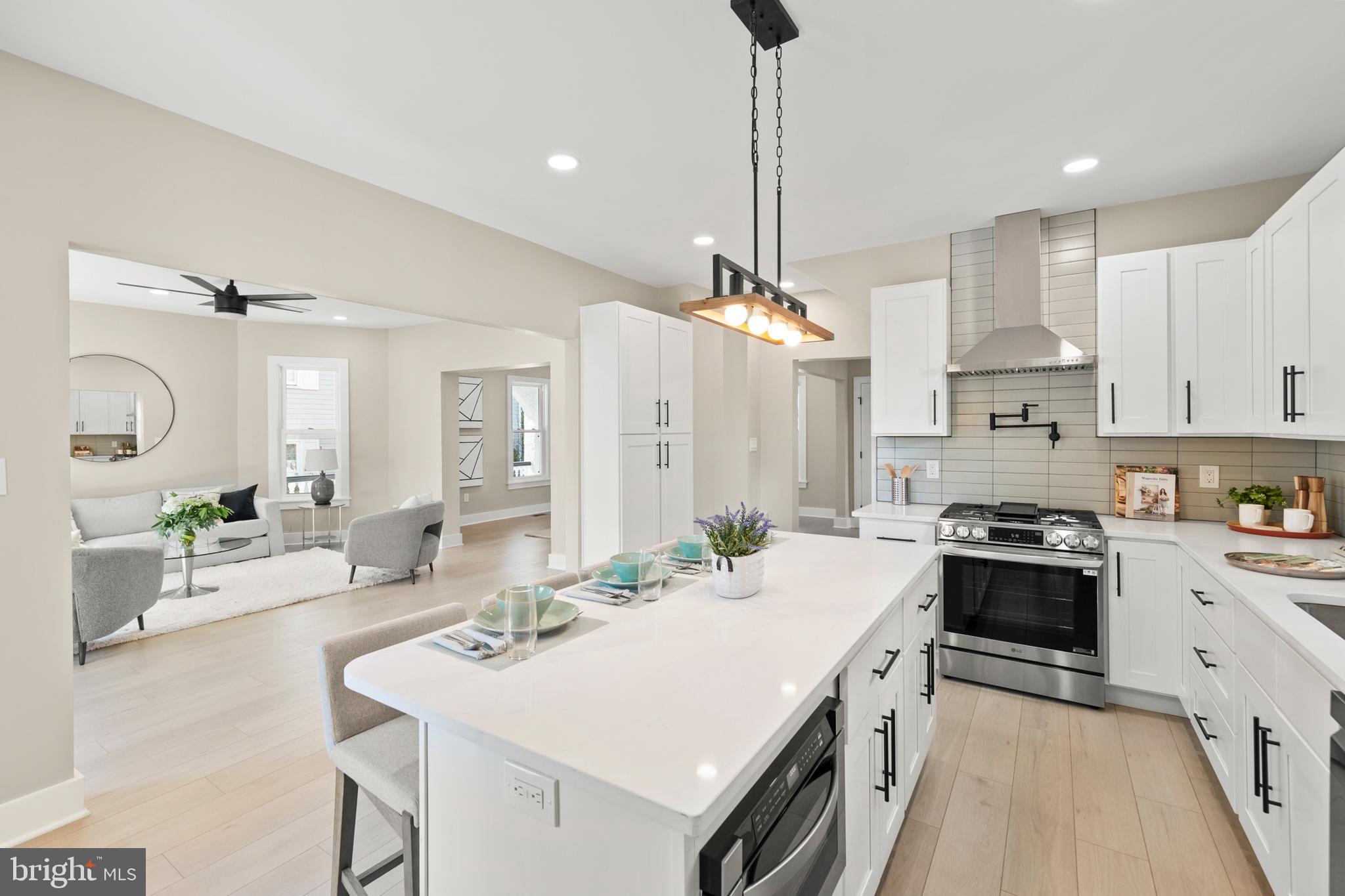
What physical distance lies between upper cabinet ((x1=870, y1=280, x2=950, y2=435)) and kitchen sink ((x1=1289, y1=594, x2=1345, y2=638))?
6.47 feet

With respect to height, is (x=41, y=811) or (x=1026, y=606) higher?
(x=1026, y=606)

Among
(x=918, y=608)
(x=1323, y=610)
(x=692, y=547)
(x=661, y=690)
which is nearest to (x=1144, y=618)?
(x=1323, y=610)

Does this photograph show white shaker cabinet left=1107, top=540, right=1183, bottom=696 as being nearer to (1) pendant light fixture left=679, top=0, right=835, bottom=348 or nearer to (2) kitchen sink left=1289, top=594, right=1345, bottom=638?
(2) kitchen sink left=1289, top=594, right=1345, bottom=638

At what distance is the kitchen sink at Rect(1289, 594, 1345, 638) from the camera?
5.70ft

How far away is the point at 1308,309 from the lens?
2.29m

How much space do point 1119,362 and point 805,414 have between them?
5.50 metres

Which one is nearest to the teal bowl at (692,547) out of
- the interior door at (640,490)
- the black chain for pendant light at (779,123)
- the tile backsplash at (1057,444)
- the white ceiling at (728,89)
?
the black chain for pendant light at (779,123)

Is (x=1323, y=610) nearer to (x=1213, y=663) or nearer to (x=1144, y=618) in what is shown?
(x=1213, y=663)

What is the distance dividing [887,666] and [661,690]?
87 cm

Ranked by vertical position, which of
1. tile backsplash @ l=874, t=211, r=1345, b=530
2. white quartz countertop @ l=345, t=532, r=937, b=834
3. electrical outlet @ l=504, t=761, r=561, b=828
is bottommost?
electrical outlet @ l=504, t=761, r=561, b=828

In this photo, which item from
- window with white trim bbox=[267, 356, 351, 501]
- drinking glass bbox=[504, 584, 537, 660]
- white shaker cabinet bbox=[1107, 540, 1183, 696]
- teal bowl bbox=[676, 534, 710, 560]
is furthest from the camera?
window with white trim bbox=[267, 356, 351, 501]

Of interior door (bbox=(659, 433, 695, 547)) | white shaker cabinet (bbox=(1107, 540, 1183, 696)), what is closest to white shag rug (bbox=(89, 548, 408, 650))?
interior door (bbox=(659, 433, 695, 547))

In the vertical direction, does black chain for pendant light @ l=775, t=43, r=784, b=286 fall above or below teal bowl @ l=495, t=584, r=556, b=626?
above

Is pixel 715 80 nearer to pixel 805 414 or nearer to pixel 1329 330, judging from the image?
pixel 1329 330
